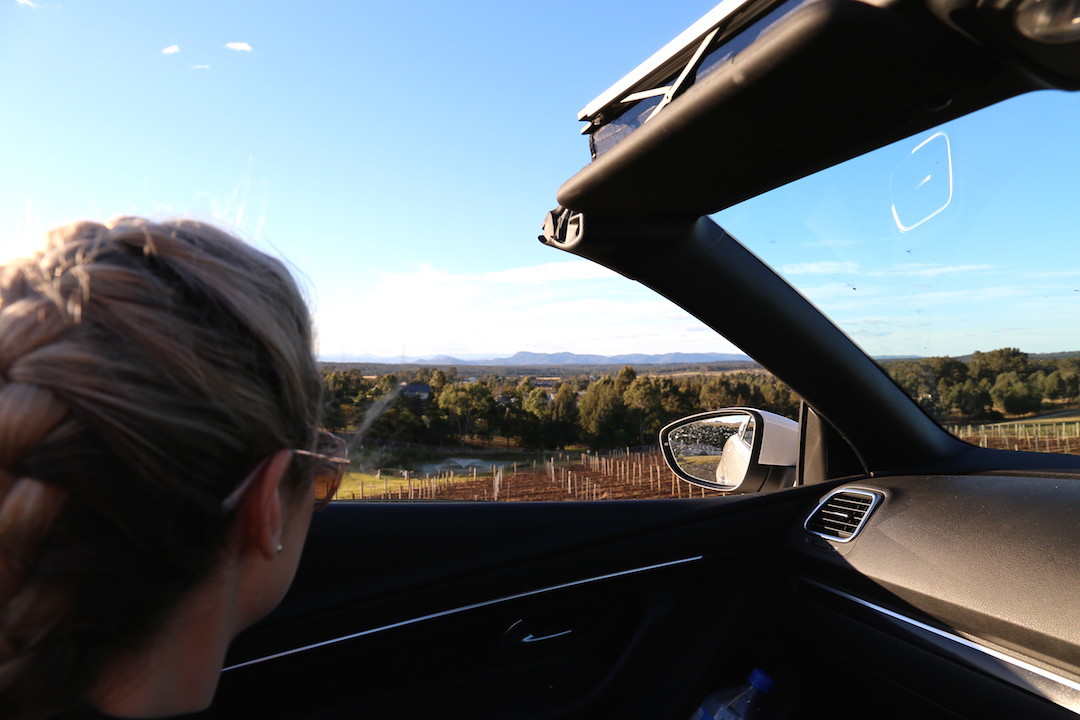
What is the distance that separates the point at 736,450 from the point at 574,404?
95cm

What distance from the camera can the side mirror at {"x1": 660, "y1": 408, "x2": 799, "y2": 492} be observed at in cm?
317

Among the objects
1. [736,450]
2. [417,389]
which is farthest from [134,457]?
[736,450]

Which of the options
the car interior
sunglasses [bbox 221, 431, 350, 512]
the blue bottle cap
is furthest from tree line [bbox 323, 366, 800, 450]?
the blue bottle cap

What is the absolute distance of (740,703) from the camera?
2.63 metres

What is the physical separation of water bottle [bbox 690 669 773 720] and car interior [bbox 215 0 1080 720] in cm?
6

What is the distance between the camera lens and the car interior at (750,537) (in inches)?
57.9

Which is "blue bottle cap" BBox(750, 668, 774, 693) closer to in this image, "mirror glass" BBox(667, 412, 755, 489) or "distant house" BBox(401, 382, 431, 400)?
"mirror glass" BBox(667, 412, 755, 489)

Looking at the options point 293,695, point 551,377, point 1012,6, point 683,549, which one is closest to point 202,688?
point 293,695

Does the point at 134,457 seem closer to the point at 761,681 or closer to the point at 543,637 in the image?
the point at 543,637

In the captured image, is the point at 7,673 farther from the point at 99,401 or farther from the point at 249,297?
the point at 249,297

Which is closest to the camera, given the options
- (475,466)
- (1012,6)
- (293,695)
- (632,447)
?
(1012,6)

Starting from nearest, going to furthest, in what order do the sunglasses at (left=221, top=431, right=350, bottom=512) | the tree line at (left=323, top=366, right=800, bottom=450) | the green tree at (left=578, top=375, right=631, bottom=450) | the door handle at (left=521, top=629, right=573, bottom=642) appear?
1. the sunglasses at (left=221, top=431, right=350, bottom=512)
2. the door handle at (left=521, top=629, right=573, bottom=642)
3. the tree line at (left=323, top=366, right=800, bottom=450)
4. the green tree at (left=578, top=375, right=631, bottom=450)

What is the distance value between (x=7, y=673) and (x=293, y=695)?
1788mm

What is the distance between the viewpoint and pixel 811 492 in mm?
2828
